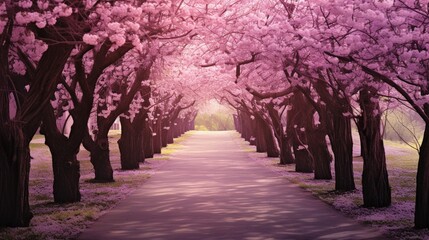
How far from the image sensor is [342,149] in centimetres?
1994

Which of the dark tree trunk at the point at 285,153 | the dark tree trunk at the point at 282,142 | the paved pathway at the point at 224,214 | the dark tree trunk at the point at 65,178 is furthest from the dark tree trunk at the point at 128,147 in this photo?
the dark tree trunk at the point at 65,178

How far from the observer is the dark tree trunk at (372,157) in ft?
53.0

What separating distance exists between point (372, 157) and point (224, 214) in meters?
4.12

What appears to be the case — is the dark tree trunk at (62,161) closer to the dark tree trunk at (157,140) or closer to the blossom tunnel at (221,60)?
the blossom tunnel at (221,60)

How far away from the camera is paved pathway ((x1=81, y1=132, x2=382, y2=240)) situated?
40.5 feet

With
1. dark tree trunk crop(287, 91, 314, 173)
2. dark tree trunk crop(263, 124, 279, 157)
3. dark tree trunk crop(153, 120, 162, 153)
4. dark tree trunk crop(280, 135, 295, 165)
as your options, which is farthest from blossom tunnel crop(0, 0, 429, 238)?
dark tree trunk crop(153, 120, 162, 153)

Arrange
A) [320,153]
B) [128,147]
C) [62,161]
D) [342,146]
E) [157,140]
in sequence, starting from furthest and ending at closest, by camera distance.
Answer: [157,140] < [128,147] < [320,153] < [342,146] < [62,161]

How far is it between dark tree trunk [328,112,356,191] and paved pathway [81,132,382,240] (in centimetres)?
135

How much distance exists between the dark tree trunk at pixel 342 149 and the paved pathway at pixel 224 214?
135cm

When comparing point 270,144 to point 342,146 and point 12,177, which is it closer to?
point 342,146

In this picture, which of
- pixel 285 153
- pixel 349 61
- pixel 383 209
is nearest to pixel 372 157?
pixel 383 209

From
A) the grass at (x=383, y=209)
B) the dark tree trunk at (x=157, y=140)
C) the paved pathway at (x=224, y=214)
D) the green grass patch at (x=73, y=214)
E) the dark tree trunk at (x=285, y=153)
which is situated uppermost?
the dark tree trunk at (x=157, y=140)

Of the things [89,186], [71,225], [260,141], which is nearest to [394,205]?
[71,225]

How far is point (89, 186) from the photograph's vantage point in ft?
75.4
